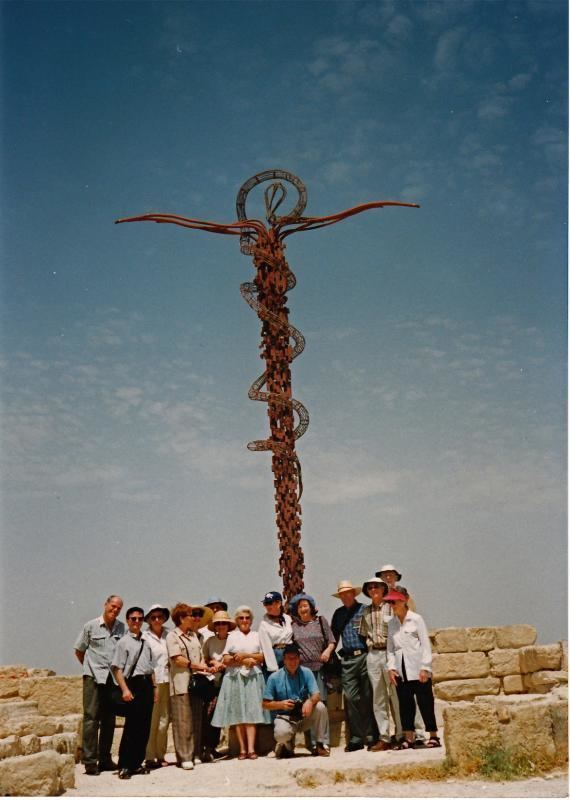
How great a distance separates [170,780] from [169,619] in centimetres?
146

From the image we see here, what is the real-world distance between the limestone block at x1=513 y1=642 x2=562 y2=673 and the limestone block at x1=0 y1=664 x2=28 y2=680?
6.42m

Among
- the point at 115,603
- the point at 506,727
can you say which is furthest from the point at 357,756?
the point at 115,603

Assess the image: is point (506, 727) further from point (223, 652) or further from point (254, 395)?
point (254, 395)

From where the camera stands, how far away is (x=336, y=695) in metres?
8.45

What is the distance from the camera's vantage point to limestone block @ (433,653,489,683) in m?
9.75

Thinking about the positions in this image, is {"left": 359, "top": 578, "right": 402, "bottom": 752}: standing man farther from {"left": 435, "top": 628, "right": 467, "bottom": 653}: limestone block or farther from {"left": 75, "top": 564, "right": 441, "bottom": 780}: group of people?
{"left": 435, "top": 628, "right": 467, "bottom": 653}: limestone block

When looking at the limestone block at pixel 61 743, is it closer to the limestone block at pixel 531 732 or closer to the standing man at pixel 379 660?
the standing man at pixel 379 660

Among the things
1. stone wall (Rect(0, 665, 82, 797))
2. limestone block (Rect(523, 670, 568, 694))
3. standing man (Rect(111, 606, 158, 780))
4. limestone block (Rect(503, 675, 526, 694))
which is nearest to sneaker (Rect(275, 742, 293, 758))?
standing man (Rect(111, 606, 158, 780))

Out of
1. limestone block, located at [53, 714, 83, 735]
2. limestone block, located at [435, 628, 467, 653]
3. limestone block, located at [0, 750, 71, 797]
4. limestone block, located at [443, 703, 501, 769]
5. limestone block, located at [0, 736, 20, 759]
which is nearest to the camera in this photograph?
limestone block, located at [0, 750, 71, 797]

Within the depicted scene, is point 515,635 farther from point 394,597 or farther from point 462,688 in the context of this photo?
point 394,597

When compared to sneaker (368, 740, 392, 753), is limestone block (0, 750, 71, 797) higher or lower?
higher

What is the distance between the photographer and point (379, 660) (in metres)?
7.88

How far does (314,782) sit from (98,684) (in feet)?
7.60

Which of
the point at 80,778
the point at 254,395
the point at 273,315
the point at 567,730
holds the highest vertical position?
the point at 273,315
